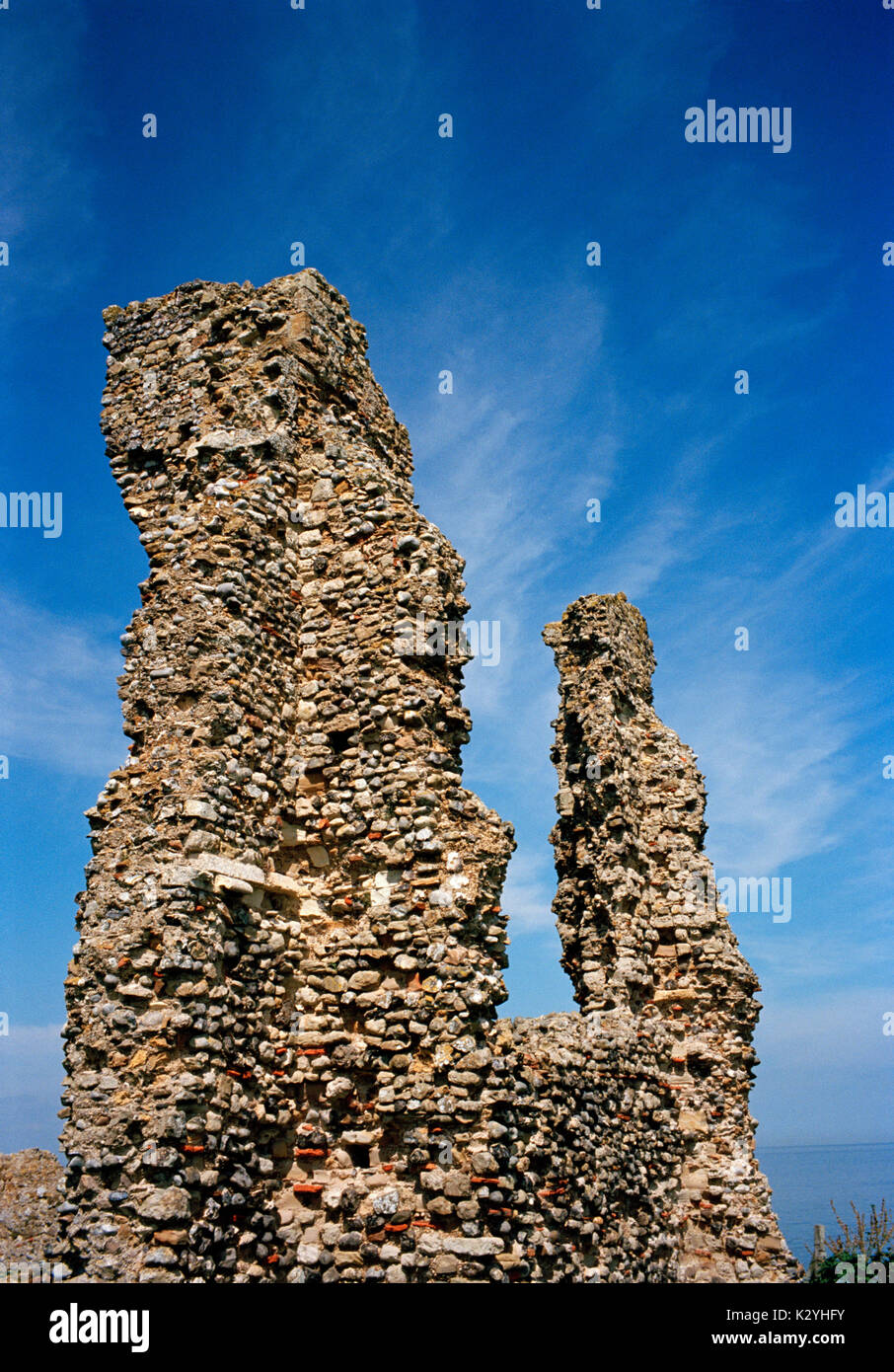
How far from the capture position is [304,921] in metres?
7.69

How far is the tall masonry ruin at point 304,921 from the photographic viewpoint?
6.36 m

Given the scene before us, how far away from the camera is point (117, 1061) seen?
20.6ft

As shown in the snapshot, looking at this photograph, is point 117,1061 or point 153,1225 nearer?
point 153,1225

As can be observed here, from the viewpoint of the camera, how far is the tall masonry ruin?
636 centimetres

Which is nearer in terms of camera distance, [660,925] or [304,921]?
[304,921]

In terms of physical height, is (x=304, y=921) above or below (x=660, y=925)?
below

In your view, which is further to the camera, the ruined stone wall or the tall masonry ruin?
the ruined stone wall

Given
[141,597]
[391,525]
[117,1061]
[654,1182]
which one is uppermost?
[391,525]

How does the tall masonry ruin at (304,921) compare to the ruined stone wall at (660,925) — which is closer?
the tall masonry ruin at (304,921)

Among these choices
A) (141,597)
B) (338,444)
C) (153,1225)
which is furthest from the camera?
(338,444)

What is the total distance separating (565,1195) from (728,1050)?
188 inches
